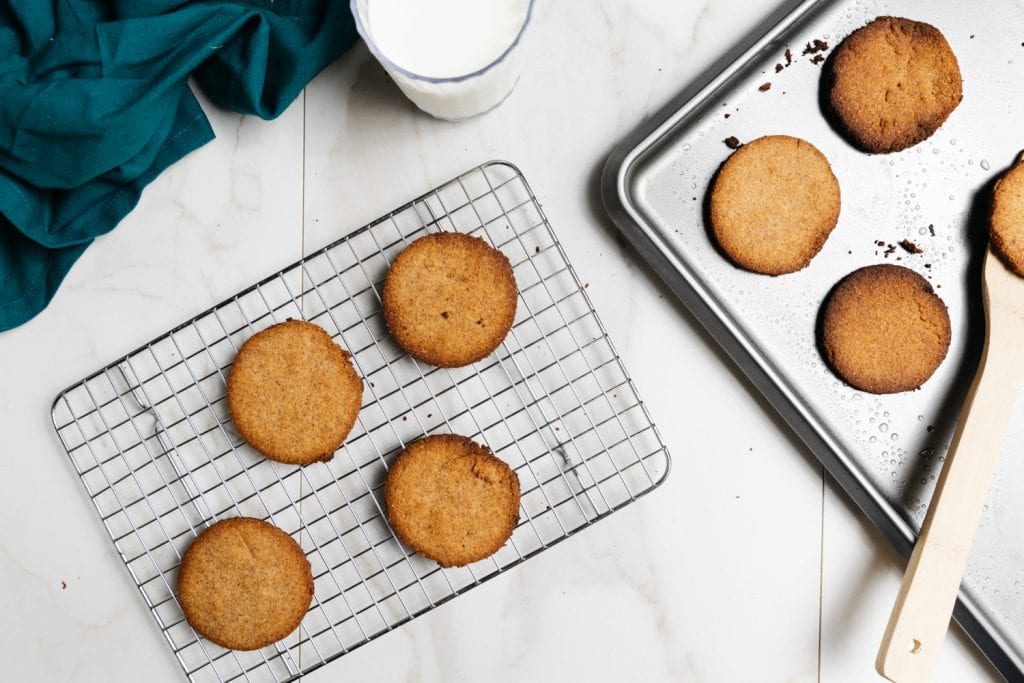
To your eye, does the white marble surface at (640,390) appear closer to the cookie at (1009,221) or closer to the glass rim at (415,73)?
the glass rim at (415,73)

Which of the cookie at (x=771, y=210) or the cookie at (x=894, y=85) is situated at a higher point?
the cookie at (x=894, y=85)

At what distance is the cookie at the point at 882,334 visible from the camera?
119 cm

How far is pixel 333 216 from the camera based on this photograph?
1.26m

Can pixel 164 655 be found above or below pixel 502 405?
below

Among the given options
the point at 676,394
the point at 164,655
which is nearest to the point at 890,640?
the point at 676,394

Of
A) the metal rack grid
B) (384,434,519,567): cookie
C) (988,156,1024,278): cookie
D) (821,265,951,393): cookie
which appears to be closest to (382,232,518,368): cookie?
A: the metal rack grid

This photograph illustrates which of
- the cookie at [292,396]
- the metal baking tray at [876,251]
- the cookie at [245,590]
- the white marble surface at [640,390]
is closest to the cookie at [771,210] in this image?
the metal baking tray at [876,251]

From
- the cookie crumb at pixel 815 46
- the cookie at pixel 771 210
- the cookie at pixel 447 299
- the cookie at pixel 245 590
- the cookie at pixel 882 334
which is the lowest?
the cookie at pixel 245 590

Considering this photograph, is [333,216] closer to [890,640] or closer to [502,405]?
[502,405]

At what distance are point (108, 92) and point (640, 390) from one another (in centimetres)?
87

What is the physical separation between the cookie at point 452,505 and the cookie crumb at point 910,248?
2.23ft

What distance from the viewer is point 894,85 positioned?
120 centimetres

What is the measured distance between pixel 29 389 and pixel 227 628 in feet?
1.57

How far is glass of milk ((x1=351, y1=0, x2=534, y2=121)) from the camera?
3.30ft
